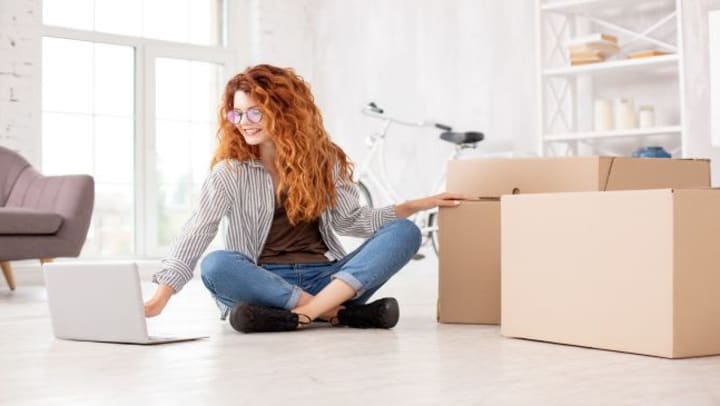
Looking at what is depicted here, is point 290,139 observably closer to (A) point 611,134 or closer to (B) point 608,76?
(A) point 611,134

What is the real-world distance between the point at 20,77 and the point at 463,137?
2.34 m

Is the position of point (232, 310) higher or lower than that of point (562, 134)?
lower

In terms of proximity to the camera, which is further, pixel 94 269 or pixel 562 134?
pixel 562 134

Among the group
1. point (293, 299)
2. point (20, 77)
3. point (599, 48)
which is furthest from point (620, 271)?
point (20, 77)

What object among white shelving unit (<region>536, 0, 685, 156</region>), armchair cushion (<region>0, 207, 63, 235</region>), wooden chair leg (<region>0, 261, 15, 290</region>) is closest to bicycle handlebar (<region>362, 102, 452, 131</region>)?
white shelving unit (<region>536, 0, 685, 156</region>)

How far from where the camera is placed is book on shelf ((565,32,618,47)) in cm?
444

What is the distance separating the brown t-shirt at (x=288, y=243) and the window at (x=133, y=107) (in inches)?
120

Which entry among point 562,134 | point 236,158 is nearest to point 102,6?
point 562,134

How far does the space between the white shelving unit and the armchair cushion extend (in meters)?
2.21

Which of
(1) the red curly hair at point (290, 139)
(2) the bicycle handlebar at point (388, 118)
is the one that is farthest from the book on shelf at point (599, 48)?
(1) the red curly hair at point (290, 139)

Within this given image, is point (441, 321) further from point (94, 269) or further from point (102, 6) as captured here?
point (102, 6)

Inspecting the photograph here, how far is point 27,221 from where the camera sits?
13.7 feet

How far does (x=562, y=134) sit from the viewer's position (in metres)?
4.58

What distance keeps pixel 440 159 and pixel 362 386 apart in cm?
411
